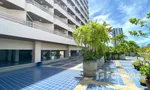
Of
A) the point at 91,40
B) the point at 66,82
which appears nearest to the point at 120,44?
the point at 91,40

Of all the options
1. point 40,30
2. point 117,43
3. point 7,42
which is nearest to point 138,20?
point 40,30

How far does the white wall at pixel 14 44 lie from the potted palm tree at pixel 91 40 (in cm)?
697

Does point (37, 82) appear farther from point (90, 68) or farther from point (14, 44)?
point (14, 44)

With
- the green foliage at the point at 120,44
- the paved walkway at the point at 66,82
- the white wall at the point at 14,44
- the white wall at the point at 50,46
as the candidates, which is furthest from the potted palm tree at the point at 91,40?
the green foliage at the point at 120,44

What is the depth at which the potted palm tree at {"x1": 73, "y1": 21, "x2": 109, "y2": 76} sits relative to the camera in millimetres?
9344

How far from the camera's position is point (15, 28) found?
9.91 meters

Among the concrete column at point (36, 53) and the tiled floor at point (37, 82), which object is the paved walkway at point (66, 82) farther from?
the concrete column at point (36, 53)

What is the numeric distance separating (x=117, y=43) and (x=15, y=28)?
82.1ft

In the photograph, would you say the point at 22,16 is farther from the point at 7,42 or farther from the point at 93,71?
the point at 93,71

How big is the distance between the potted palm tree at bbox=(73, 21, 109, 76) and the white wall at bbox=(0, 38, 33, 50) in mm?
6969

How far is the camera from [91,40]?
10445 mm

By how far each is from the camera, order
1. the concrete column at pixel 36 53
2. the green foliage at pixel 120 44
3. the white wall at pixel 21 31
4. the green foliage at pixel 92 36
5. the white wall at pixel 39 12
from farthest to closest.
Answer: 1. the green foliage at pixel 120 44
2. the concrete column at pixel 36 53
3. the white wall at pixel 39 12
4. the green foliage at pixel 92 36
5. the white wall at pixel 21 31

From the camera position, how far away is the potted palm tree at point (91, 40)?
934 centimetres

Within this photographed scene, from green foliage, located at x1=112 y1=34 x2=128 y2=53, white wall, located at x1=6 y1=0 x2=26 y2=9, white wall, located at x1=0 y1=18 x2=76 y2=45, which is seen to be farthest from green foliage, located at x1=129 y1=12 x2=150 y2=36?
green foliage, located at x1=112 y1=34 x2=128 y2=53
